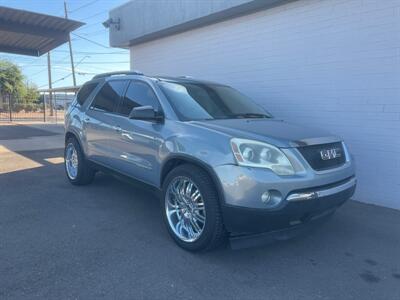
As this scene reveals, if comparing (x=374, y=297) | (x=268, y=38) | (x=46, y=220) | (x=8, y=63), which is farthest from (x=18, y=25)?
(x=8, y=63)

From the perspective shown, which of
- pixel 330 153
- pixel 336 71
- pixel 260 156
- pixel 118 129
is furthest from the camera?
pixel 336 71

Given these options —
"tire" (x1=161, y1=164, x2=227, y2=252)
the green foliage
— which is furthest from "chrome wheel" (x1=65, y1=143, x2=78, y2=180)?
the green foliage

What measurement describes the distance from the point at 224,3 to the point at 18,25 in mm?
8554

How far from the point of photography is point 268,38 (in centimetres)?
720

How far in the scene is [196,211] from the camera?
3.77 m

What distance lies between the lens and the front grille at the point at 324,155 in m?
3.53

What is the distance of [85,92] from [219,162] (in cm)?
380

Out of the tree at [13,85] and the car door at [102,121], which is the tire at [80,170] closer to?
the car door at [102,121]

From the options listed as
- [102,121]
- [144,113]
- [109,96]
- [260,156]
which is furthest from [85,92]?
[260,156]

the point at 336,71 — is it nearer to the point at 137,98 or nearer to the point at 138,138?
the point at 137,98

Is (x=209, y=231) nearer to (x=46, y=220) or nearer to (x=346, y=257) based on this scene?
(x=346, y=257)

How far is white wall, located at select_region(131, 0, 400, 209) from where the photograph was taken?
5.50m

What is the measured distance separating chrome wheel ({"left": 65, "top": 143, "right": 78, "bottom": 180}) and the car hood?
328 cm

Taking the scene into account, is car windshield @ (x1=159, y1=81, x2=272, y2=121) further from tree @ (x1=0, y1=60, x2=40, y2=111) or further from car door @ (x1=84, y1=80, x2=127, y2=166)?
tree @ (x1=0, y1=60, x2=40, y2=111)
